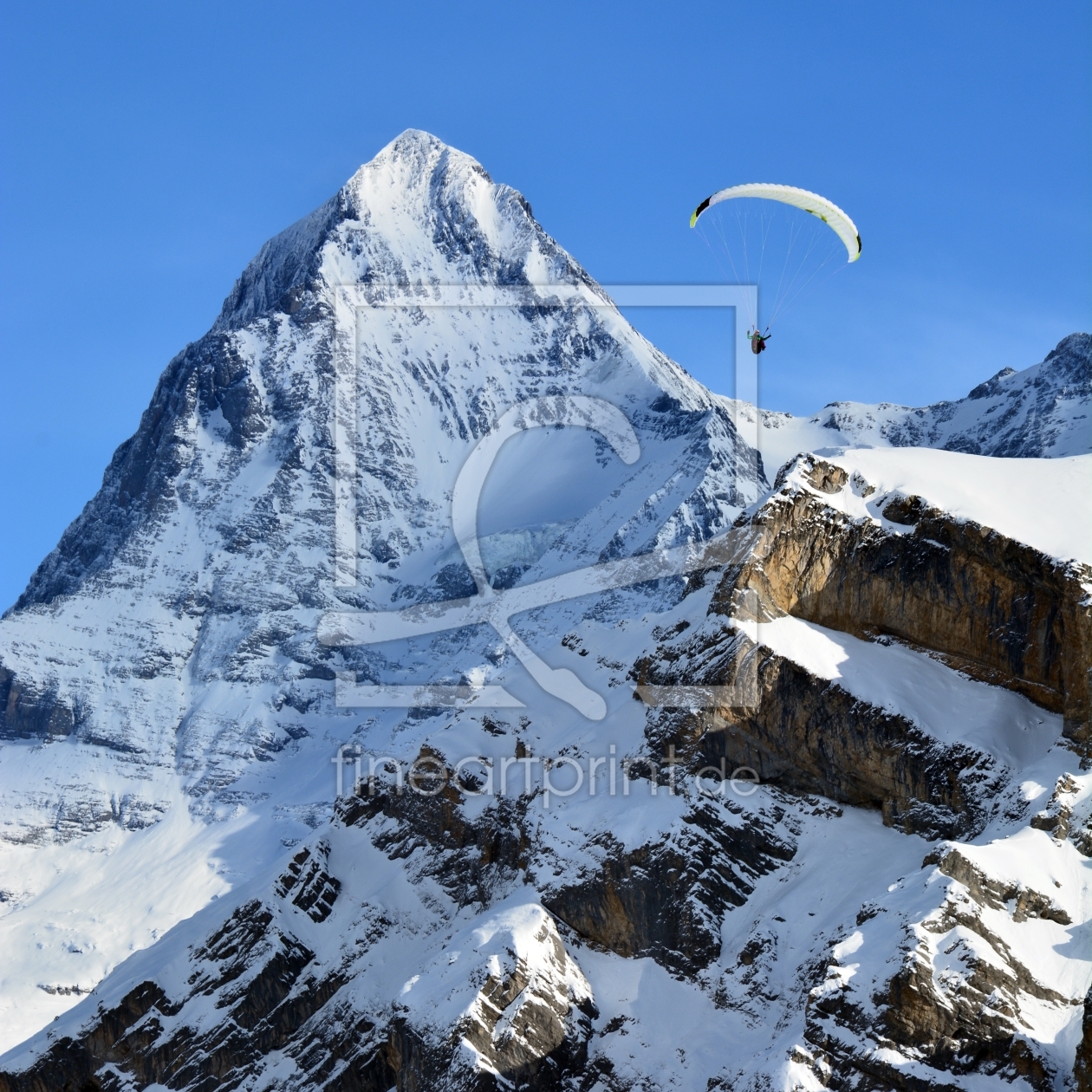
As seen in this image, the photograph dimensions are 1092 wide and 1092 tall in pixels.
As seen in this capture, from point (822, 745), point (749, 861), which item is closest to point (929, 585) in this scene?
point (822, 745)

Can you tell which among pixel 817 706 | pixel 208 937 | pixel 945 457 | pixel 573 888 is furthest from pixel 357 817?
pixel 945 457

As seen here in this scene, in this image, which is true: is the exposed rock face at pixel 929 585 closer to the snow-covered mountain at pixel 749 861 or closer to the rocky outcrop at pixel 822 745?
the snow-covered mountain at pixel 749 861

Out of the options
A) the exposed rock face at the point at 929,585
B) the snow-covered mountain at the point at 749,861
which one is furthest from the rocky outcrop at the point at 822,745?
the exposed rock face at the point at 929,585

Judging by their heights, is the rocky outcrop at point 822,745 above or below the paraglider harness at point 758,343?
below

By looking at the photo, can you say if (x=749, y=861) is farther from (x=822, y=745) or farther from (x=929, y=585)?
(x=929, y=585)

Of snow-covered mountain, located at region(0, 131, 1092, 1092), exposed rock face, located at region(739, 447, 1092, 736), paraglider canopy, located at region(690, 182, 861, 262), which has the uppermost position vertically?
paraglider canopy, located at region(690, 182, 861, 262)
